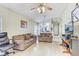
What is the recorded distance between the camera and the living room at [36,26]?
395 centimetres

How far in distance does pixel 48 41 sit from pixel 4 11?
3763 mm

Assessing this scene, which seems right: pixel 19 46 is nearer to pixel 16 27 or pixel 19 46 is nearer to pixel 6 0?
pixel 16 27

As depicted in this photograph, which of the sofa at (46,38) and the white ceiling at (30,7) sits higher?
the white ceiling at (30,7)

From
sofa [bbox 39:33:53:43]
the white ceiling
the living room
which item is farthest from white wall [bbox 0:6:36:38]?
sofa [bbox 39:33:53:43]

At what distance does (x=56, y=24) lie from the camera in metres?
6.64

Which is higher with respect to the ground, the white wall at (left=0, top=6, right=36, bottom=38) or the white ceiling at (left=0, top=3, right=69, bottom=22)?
the white ceiling at (left=0, top=3, right=69, bottom=22)

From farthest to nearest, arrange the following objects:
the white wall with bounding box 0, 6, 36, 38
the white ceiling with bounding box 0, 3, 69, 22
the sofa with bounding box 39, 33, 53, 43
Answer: the sofa with bounding box 39, 33, 53, 43 < the white wall with bounding box 0, 6, 36, 38 < the white ceiling with bounding box 0, 3, 69, 22

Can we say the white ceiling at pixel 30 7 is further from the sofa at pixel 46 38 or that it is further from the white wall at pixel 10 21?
the sofa at pixel 46 38

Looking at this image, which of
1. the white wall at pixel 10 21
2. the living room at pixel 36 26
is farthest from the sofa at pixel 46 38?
the white wall at pixel 10 21

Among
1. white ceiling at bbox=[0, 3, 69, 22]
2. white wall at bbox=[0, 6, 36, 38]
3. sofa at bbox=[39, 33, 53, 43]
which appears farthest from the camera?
sofa at bbox=[39, 33, 53, 43]

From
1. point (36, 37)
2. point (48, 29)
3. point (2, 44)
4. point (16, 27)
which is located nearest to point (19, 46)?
point (2, 44)

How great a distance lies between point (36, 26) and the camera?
6.57m

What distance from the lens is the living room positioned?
3.95 meters

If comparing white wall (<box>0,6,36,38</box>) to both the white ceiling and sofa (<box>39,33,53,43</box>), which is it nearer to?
the white ceiling
